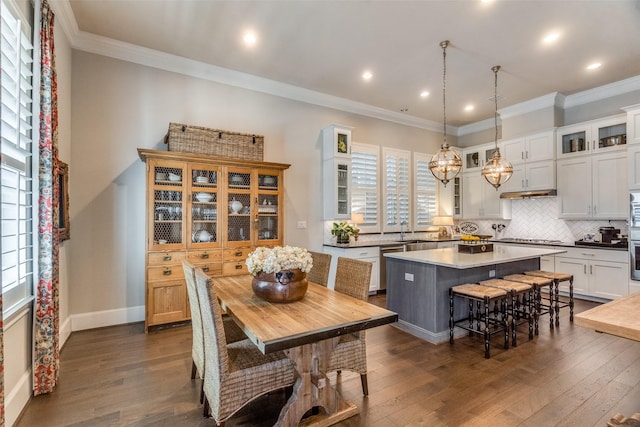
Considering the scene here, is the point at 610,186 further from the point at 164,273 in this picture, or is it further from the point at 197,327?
the point at 164,273

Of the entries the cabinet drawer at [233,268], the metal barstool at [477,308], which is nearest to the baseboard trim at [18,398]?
the cabinet drawer at [233,268]

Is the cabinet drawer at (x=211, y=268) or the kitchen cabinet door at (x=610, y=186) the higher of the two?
the kitchen cabinet door at (x=610, y=186)

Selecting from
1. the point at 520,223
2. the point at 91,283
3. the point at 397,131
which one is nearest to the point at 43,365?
the point at 91,283

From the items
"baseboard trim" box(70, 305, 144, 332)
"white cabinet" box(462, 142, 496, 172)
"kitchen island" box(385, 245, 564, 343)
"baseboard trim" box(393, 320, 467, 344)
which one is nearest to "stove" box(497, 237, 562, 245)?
"white cabinet" box(462, 142, 496, 172)

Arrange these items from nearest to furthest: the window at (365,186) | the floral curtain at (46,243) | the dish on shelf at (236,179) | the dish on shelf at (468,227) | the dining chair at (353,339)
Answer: the dining chair at (353,339) → the floral curtain at (46,243) → the dish on shelf at (236,179) → the window at (365,186) → the dish on shelf at (468,227)

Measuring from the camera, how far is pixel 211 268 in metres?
3.88

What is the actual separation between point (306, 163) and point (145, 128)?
7.81 ft

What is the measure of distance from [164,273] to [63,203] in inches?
48.4

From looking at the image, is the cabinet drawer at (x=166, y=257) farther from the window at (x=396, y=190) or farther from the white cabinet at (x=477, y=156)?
the white cabinet at (x=477, y=156)

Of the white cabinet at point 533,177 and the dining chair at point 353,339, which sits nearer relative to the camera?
the dining chair at point 353,339

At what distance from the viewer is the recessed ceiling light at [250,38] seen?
3.58 meters

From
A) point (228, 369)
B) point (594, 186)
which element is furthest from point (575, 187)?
point (228, 369)

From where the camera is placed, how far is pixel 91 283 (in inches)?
145

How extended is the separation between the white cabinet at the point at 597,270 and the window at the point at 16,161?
6.78 m
